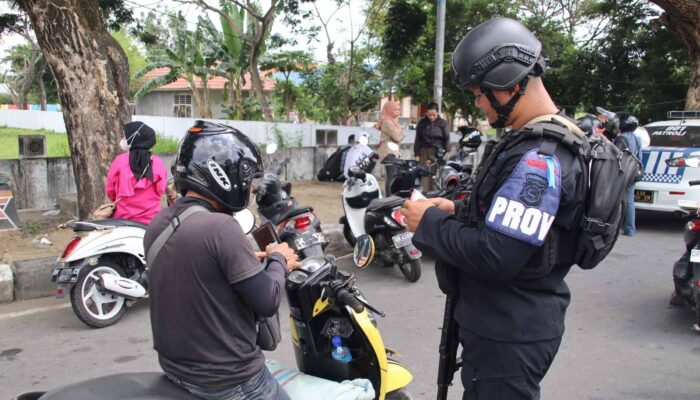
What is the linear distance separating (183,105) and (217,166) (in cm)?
3093

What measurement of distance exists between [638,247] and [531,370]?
249 inches

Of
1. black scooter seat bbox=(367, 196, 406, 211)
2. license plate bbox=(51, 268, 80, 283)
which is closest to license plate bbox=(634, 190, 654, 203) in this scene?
black scooter seat bbox=(367, 196, 406, 211)

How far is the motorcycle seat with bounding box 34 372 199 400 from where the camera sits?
5.43 feet

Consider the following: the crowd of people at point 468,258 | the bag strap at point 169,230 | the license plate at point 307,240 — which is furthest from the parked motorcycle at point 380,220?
the bag strap at point 169,230

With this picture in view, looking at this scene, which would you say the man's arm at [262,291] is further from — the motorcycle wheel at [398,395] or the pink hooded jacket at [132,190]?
the pink hooded jacket at [132,190]

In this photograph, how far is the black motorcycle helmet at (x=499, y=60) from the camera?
6.06 ft

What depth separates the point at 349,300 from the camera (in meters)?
2.35

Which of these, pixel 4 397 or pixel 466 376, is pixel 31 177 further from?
pixel 466 376

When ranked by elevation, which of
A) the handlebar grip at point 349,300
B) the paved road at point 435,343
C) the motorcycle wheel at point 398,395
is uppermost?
the handlebar grip at point 349,300

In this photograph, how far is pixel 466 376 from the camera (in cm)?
195

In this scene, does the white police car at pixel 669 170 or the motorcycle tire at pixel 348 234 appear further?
the white police car at pixel 669 170

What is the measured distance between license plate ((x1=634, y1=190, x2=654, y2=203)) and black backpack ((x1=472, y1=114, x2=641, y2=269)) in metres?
6.97

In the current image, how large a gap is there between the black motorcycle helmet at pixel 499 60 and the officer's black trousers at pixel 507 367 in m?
0.75

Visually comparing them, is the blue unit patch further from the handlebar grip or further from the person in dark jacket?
the person in dark jacket
